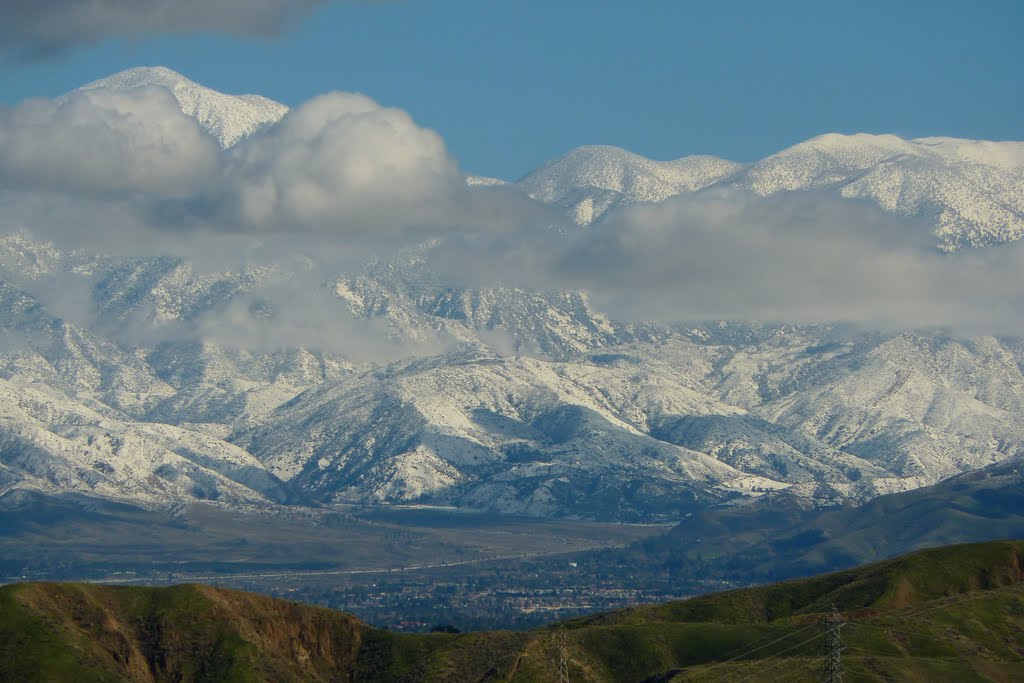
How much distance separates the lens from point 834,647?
19962 cm
